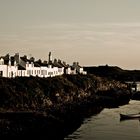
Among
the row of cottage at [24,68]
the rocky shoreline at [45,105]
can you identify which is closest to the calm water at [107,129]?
the rocky shoreline at [45,105]

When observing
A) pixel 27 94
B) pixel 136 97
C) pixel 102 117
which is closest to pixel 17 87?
pixel 27 94

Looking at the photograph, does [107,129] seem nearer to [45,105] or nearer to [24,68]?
[45,105]

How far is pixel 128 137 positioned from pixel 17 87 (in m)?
31.5

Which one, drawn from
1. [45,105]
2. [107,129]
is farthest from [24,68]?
[107,129]

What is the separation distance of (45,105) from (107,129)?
1919 centimetres

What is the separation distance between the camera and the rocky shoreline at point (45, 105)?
203 ft

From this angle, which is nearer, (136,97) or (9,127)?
(9,127)

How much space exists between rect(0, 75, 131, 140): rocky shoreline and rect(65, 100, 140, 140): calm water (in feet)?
5.36

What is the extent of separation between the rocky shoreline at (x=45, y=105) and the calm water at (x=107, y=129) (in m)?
1.63

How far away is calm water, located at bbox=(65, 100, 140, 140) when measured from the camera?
65.6 m

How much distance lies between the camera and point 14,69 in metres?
115

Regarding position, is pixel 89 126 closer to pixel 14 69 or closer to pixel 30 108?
pixel 30 108

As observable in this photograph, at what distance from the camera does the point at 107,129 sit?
2894 inches

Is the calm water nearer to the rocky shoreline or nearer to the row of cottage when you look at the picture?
the rocky shoreline
